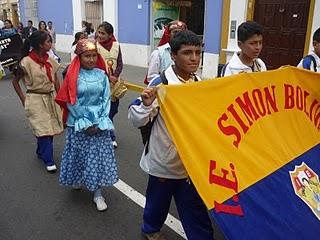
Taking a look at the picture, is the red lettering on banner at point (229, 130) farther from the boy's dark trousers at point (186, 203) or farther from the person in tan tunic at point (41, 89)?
the person in tan tunic at point (41, 89)

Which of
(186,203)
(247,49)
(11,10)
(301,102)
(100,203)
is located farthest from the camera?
(11,10)

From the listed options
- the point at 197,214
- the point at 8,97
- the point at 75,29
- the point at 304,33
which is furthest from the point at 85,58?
the point at 75,29

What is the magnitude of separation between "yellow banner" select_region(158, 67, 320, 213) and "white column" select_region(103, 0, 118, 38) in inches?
520

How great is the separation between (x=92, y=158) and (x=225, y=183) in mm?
1678

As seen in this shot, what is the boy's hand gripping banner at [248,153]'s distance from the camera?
205 cm

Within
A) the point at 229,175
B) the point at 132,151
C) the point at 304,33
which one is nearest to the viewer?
the point at 229,175

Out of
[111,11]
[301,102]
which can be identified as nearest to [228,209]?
[301,102]

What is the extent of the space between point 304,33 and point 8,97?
275 inches

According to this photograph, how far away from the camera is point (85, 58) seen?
3.35 m

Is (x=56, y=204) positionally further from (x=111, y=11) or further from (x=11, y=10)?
(x=11, y=10)

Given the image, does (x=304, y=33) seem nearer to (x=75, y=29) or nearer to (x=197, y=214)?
(x=197, y=214)

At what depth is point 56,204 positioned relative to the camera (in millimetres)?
3693

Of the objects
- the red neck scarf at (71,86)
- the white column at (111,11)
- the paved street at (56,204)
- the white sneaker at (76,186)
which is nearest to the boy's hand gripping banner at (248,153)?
the paved street at (56,204)

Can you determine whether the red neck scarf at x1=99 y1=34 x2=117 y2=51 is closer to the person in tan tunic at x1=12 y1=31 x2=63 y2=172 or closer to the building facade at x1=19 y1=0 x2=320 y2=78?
the person in tan tunic at x1=12 y1=31 x2=63 y2=172
